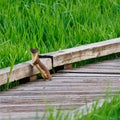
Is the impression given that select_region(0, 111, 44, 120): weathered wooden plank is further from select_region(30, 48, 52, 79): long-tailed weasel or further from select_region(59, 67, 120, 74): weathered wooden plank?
select_region(59, 67, 120, 74): weathered wooden plank

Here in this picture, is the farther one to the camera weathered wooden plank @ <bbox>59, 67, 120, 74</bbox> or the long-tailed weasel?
weathered wooden plank @ <bbox>59, 67, 120, 74</bbox>

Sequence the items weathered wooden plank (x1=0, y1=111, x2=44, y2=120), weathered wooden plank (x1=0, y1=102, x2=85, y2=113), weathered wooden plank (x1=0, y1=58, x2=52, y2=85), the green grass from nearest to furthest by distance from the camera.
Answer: weathered wooden plank (x1=0, y1=111, x2=44, y2=120)
weathered wooden plank (x1=0, y1=102, x2=85, y2=113)
weathered wooden plank (x1=0, y1=58, x2=52, y2=85)
the green grass

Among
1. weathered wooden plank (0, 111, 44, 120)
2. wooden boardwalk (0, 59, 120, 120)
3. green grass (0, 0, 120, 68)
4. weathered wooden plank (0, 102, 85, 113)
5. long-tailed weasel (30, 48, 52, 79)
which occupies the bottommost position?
weathered wooden plank (0, 111, 44, 120)

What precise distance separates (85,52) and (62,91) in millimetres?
1246

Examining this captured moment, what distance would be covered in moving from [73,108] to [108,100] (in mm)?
268

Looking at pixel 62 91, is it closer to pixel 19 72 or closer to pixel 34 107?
pixel 19 72

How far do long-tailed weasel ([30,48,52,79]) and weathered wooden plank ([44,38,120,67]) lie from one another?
1.23ft

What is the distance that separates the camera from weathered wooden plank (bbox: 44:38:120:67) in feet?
22.9

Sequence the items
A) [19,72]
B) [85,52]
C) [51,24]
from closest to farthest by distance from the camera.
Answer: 1. [19,72]
2. [85,52]
3. [51,24]

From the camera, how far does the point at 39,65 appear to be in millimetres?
6473

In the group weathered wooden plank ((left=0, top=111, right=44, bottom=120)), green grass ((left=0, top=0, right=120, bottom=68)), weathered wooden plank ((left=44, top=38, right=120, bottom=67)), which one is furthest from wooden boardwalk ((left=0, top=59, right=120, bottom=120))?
green grass ((left=0, top=0, right=120, bottom=68))

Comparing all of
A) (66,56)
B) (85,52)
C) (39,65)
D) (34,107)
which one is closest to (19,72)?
(39,65)

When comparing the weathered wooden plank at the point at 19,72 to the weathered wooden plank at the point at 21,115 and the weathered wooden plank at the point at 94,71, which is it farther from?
the weathered wooden plank at the point at 21,115

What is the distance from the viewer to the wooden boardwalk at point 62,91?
5410 millimetres
